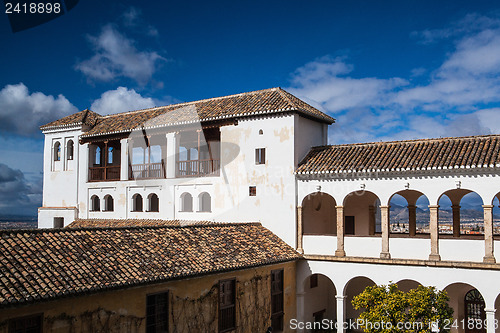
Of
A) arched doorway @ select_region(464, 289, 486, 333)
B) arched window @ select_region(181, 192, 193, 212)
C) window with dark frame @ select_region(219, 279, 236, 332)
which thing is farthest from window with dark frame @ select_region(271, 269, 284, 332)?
arched doorway @ select_region(464, 289, 486, 333)

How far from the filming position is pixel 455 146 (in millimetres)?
20625

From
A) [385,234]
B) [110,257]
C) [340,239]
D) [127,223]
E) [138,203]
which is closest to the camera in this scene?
[110,257]

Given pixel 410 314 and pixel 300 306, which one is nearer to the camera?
pixel 410 314

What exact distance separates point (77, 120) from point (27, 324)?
70.0ft

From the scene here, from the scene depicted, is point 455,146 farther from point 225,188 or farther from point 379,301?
point 225,188

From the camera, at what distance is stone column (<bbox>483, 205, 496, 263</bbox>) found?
18.7m

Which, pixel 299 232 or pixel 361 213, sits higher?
pixel 361 213

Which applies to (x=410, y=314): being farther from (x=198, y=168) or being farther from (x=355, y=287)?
(x=198, y=168)

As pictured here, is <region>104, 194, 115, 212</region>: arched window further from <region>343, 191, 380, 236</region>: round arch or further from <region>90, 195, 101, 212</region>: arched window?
<region>343, 191, 380, 236</region>: round arch

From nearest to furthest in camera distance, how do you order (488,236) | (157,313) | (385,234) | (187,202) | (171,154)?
1. (157,313)
2. (488,236)
3. (385,234)
4. (171,154)
5. (187,202)

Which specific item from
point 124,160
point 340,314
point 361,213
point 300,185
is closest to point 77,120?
point 124,160

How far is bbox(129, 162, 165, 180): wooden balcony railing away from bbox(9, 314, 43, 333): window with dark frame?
52.1 ft

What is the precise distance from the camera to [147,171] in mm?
28438

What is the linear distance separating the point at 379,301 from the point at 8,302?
11.2m
